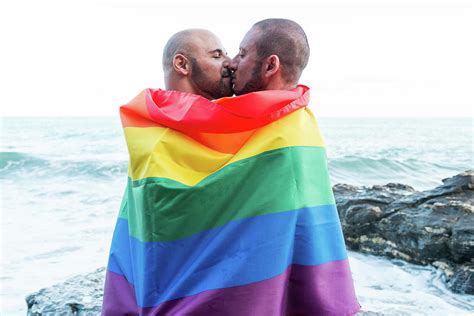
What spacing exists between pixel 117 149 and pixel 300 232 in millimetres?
24283

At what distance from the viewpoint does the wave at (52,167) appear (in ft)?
57.2

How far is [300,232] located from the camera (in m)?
1.94

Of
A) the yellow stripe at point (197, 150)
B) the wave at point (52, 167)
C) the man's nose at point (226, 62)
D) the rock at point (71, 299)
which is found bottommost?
the wave at point (52, 167)

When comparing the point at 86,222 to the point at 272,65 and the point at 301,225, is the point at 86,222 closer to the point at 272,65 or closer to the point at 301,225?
the point at 272,65

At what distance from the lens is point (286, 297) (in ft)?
6.51

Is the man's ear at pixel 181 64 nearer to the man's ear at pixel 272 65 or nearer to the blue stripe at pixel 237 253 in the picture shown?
the man's ear at pixel 272 65

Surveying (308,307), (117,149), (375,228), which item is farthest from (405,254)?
(117,149)

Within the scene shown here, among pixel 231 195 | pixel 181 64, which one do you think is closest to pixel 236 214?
pixel 231 195

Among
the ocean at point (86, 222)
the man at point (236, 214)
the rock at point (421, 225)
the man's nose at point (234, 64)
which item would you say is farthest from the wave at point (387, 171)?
the man at point (236, 214)

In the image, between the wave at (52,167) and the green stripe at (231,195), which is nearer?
the green stripe at (231,195)

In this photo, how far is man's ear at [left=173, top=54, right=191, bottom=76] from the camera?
2379mm

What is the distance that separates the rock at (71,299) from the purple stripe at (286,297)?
1896mm

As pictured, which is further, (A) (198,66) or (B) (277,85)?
(A) (198,66)

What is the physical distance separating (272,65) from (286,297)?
94cm
